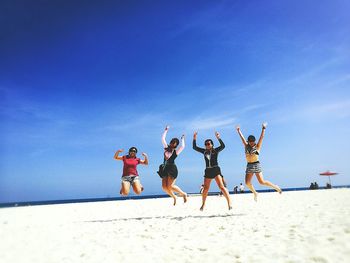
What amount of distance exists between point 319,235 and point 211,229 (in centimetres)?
222

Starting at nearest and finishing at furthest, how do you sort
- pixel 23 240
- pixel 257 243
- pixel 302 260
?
pixel 302 260, pixel 257 243, pixel 23 240

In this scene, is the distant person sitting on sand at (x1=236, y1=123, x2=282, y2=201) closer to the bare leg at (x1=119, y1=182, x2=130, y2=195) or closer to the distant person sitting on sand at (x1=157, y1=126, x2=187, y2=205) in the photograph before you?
the distant person sitting on sand at (x1=157, y1=126, x2=187, y2=205)

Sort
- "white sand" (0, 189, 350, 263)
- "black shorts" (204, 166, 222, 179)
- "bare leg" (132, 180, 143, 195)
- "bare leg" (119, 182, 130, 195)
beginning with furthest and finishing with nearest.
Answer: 1. "bare leg" (132, 180, 143, 195)
2. "bare leg" (119, 182, 130, 195)
3. "black shorts" (204, 166, 222, 179)
4. "white sand" (0, 189, 350, 263)

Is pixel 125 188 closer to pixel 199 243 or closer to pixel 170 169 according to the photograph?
pixel 170 169

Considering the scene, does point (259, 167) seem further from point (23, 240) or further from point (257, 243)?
point (23, 240)

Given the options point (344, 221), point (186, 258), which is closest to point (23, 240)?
point (186, 258)

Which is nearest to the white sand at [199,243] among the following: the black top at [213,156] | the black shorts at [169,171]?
the black top at [213,156]

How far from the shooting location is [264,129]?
945 centimetres

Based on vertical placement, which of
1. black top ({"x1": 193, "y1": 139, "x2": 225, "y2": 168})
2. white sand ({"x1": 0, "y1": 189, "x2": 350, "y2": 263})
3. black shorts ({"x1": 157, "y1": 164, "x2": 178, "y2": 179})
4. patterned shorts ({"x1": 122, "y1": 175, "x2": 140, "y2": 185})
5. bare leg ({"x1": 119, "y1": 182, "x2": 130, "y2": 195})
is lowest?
white sand ({"x1": 0, "y1": 189, "x2": 350, "y2": 263})

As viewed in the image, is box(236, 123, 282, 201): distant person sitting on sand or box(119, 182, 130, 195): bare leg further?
box(236, 123, 282, 201): distant person sitting on sand

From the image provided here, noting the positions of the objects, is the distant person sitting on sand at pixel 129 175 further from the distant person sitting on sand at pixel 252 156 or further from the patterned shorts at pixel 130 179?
the distant person sitting on sand at pixel 252 156

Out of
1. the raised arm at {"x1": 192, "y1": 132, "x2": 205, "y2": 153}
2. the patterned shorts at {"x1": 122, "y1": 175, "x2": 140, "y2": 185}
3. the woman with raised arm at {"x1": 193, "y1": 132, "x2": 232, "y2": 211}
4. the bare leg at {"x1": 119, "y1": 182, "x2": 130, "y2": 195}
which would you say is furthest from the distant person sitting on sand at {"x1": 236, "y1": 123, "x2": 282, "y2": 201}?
the bare leg at {"x1": 119, "y1": 182, "x2": 130, "y2": 195}

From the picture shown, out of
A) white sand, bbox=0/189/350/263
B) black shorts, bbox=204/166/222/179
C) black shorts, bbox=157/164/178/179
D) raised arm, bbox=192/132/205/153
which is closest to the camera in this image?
white sand, bbox=0/189/350/263

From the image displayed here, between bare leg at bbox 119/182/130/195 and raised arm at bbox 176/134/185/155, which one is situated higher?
raised arm at bbox 176/134/185/155
